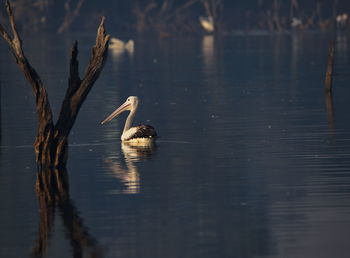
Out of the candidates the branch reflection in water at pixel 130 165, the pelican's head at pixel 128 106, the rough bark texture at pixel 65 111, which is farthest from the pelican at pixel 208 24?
the rough bark texture at pixel 65 111

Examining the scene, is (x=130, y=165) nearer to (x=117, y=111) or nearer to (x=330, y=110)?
(x=117, y=111)

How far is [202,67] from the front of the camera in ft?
162

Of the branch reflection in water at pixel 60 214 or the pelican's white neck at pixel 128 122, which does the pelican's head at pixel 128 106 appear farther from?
the branch reflection in water at pixel 60 214

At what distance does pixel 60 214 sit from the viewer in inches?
584

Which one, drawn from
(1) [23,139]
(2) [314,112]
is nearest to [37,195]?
(1) [23,139]

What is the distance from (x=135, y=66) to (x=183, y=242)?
38806mm

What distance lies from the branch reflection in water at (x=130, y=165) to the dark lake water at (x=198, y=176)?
0.02 m

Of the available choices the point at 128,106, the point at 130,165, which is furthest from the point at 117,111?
the point at 130,165

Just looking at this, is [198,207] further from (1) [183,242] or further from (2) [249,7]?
(2) [249,7]

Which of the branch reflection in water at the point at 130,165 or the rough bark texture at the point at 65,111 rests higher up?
the rough bark texture at the point at 65,111

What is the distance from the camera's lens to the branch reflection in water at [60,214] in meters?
12.7

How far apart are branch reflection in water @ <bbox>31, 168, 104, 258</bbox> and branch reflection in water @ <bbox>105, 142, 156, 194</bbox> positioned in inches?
29.5

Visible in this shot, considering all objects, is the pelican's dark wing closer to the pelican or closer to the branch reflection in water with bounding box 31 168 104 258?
the branch reflection in water with bounding box 31 168 104 258

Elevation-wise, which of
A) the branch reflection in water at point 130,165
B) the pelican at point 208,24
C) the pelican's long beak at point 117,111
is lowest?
the pelican at point 208,24
